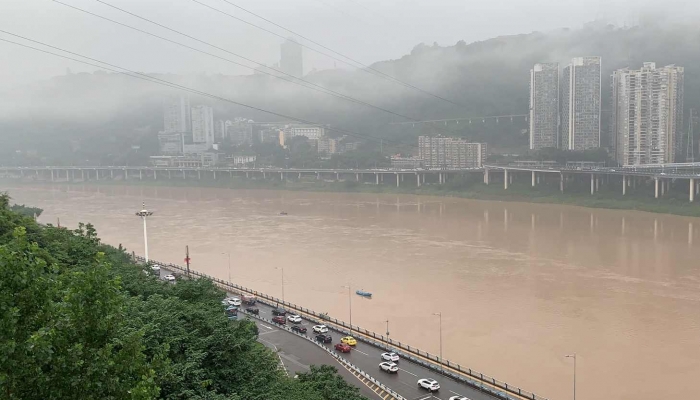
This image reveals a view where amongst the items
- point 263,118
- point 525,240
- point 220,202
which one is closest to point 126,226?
point 220,202

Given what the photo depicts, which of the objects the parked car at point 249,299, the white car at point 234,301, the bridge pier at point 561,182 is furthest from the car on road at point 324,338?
the bridge pier at point 561,182

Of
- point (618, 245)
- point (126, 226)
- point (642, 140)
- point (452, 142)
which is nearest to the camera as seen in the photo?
point (618, 245)

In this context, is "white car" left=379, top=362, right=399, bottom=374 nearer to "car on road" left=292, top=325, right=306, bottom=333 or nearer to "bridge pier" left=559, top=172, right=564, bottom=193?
"car on road" left=292, top=325, right=306, bottom=333

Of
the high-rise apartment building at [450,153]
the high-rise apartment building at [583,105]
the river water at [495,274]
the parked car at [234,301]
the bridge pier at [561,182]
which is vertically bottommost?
the river water at [495,274]

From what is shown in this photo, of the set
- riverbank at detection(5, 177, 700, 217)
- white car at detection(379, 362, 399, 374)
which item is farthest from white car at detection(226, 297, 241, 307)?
riverbank at detection(5, 177, 700, 217)

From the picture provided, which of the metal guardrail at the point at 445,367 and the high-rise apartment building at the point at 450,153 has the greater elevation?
the high-rise apartment building at the point at 450,153

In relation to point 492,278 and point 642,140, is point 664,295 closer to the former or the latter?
point 492,278

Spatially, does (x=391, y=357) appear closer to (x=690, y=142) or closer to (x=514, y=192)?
(x=514, y=192)

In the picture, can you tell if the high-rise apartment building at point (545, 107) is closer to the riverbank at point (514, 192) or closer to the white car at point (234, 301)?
the riverbank at point (514, 192)
